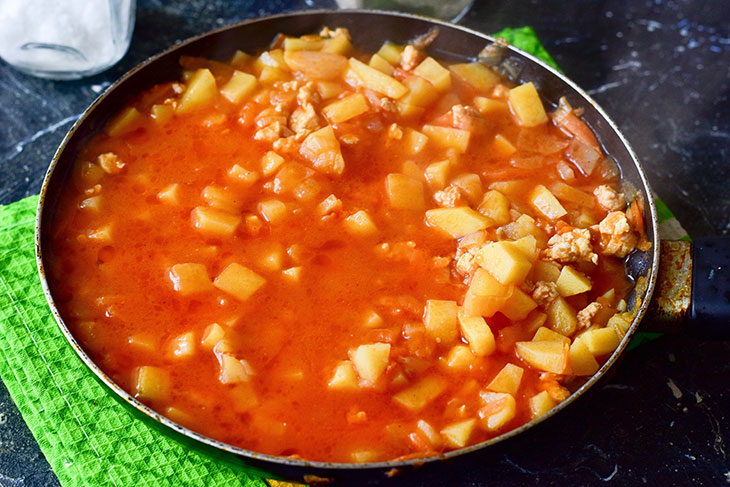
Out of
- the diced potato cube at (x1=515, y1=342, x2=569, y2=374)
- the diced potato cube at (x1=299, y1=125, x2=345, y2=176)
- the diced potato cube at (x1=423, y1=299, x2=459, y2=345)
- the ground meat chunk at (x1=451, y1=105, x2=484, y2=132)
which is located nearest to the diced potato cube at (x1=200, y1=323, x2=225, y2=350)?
the diced potato cube at (x1=423, y1=299, x2=459, y2=345)

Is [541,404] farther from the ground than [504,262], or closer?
closer

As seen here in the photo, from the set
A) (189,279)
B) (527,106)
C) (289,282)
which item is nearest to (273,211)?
(289,282)

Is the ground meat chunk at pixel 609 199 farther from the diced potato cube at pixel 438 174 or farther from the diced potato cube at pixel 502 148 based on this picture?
the diced potato cube at pixel 438 174

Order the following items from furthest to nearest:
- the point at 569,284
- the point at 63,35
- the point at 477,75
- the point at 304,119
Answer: the point at 63,35 → the point at 477,75 → the point at 304,119 → the point at 569,284

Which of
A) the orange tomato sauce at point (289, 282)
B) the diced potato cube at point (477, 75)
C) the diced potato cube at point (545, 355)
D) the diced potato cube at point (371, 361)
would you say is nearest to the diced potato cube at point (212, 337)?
the orange tomato sauce at point (289, 282)

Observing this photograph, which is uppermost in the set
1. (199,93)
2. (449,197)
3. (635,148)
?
(199,93)

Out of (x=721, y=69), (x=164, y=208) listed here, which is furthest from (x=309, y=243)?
(x=721, y=69)

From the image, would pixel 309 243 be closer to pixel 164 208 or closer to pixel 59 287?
pixel 164 208

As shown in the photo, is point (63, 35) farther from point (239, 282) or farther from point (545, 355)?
point (545, 355)
